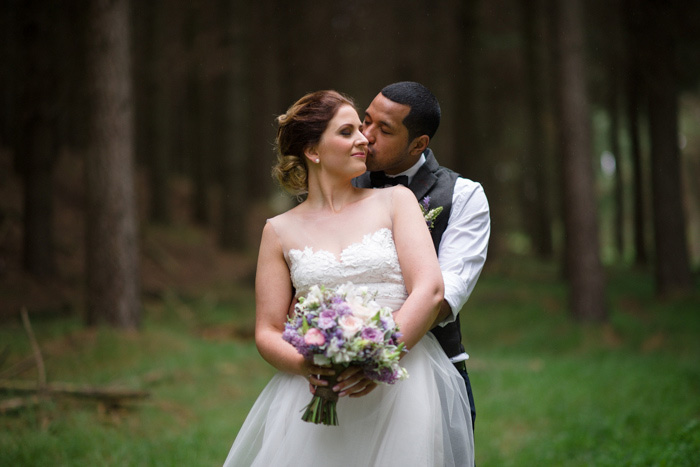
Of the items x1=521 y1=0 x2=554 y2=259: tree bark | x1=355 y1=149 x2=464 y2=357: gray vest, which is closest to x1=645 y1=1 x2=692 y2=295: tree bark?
x1=521 y1=0 x2=554 y2=259: tree bark

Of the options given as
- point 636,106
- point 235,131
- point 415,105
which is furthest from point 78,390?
point 636,106

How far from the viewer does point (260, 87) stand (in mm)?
22828

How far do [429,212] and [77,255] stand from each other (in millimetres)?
13147

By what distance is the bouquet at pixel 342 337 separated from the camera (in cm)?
258

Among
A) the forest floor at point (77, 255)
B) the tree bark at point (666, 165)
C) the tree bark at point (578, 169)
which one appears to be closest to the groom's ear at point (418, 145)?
the tree bark at point (578, 169)

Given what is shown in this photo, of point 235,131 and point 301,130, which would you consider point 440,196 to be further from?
point 235,131

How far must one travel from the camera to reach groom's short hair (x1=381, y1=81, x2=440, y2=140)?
3371 millimetres

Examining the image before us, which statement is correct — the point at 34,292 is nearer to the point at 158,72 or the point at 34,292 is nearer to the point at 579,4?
the point at 158,72

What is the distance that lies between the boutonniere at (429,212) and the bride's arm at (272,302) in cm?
79

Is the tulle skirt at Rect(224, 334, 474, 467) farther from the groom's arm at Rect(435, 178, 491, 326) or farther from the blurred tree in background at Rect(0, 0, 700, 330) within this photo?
the blurred tree in background at Rect(0, 0, 700, 330)

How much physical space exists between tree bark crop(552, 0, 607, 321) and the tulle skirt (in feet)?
28.4

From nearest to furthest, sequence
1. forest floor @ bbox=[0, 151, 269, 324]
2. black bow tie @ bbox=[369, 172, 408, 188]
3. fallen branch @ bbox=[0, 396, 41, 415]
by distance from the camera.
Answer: black bow tie @ bbox=[369, 172, 408, 188] < fallen branch @ bbox=[0, 396, 41, 415] < forest floor @ bbox=[0, 151, 269, 324]

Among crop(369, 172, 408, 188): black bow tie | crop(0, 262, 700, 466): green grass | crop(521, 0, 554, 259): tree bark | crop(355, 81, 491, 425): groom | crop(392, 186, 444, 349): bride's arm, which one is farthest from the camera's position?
crop(521, 0, 554, 259): tree bark

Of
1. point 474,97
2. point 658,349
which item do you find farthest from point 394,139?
point 474,97
